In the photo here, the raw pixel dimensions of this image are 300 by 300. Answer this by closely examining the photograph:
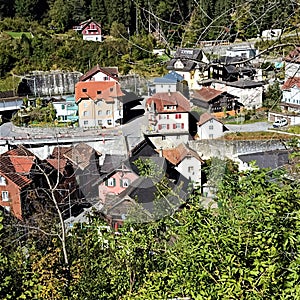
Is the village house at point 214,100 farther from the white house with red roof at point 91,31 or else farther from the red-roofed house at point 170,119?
the white house with red roof at point 91,31

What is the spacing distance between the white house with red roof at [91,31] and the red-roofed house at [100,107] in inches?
162

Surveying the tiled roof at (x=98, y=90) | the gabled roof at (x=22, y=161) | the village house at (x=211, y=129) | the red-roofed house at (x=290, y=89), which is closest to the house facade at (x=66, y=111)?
the tiled roof at (x=98, y=90)

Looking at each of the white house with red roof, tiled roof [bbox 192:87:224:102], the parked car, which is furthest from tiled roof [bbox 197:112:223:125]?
the white house with red roof

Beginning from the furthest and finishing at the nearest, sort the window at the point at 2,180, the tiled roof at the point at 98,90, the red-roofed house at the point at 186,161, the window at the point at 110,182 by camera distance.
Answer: the tiled roof at the point at 98,90 → the red-roofed house at the point at 186,161 → the window at the point at 110,182 → the window at the point at 2,180

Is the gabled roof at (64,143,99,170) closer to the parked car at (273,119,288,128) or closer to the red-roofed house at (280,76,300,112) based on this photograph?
the parked car at (273,119,288,128)

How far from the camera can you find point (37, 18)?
13797 millimetres

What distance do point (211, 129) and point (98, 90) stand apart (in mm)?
2270

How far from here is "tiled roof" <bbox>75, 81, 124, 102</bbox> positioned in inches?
333

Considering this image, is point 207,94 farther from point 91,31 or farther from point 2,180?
point 91,31

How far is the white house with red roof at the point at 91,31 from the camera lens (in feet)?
40.7

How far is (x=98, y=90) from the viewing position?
28.6 feet

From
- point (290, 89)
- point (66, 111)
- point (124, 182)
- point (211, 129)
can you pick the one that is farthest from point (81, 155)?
point (290, 89)

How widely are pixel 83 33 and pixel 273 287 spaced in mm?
12066

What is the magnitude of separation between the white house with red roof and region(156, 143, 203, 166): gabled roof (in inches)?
242
